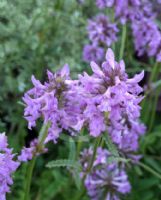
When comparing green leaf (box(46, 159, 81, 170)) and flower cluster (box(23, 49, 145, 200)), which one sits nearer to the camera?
flower cluster (box(23, 49, 145, 200))

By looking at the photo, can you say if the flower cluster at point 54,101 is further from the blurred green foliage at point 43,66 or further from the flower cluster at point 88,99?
the blurred green foliage at point 43,66

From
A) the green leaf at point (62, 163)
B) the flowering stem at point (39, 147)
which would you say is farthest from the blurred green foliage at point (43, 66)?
the green leaf at point (62, 163)

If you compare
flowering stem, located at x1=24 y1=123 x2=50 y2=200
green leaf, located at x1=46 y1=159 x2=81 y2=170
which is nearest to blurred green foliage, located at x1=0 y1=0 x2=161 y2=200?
flowering stem, located at x1=24 y1=123 x2=50 y2=200

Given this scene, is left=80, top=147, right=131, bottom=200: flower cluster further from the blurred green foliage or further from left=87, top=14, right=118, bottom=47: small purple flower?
left=87, top=14, right=118, bottom=47: small purple flower

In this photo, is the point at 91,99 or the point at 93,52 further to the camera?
the point at 93,52

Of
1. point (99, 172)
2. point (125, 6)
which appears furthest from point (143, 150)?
point (125, 6)

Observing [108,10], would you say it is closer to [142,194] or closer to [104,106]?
[142,194]

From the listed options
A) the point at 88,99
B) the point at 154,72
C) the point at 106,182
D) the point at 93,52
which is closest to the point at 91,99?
the point at 88,99

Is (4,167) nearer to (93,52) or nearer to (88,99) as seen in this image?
(88,99)
